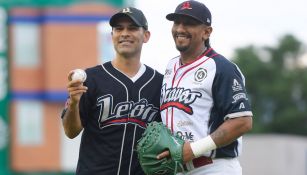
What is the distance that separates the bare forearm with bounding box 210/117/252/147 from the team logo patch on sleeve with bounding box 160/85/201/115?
0.68ft

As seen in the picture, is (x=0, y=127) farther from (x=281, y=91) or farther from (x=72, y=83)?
(x=281, y=91)

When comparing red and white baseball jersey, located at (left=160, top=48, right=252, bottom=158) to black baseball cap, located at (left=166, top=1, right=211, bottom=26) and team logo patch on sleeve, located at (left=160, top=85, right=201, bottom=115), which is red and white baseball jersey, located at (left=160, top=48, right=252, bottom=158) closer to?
team logo patch on sleeve, located at (left=160, top=85, right=201, bottom=115)

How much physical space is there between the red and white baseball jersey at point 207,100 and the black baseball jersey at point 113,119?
27 centimetres

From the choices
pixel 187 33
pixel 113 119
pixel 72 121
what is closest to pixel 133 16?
pixel 187 33

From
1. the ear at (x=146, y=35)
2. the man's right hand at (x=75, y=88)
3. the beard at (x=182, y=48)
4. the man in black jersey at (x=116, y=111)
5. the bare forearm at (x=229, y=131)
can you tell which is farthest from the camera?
the ear at (x=146, y=35)

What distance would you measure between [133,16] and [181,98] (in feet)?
2.18

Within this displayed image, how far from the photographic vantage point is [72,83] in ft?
15.3

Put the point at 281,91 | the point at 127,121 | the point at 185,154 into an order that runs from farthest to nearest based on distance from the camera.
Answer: the point at 281,91, the point at 127,121, the point at 185,154

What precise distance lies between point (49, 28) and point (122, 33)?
7.02 meters

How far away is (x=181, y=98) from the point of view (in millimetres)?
4730

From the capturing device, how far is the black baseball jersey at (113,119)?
16.5 feet

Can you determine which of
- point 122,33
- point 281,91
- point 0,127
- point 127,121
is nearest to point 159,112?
point 127,121

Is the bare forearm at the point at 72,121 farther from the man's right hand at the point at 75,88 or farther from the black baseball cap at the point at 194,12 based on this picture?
the black baseball cap at the point at 194,12

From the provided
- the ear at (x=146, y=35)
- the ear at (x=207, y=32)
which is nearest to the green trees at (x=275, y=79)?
the ear at (x=146, y=35)
